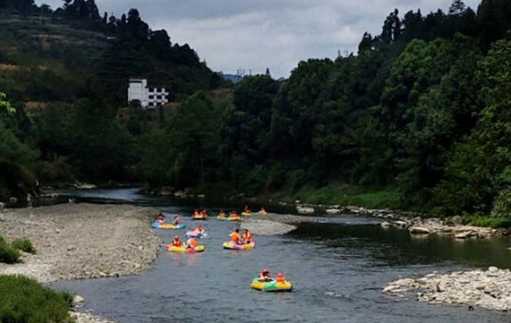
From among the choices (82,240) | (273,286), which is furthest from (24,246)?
(273,286)

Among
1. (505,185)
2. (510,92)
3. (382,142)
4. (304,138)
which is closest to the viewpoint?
(510,92)

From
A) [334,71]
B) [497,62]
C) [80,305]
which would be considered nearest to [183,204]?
[334,71]

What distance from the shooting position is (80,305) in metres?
32.9

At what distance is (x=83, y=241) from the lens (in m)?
53.4

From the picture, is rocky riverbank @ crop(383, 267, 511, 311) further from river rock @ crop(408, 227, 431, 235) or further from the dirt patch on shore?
river rock @ crop(408, 227, 431, 235)

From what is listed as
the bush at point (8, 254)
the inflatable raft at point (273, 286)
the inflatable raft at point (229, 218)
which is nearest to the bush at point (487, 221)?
the inflatable raft at point (229, 218)

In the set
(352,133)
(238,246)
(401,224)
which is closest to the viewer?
(238,246)

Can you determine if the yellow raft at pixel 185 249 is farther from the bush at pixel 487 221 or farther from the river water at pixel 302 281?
the bush at pixel 487 221

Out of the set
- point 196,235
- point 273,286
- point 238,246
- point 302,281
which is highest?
point 273,286

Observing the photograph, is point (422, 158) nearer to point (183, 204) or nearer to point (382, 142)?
point (382, 142)

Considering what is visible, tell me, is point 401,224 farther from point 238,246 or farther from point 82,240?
point 82,240

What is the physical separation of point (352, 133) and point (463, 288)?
6419cm

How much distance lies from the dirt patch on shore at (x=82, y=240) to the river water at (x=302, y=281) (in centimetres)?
166

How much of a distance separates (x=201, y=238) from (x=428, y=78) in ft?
133
